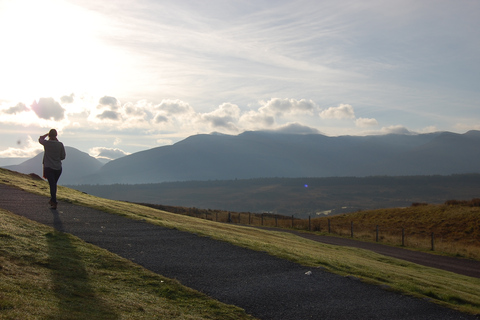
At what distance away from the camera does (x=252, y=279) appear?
8719 millimetres

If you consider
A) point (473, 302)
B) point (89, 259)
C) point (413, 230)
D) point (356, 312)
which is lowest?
point (413, 230)

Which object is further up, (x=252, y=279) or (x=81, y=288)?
(x=81, y=288)

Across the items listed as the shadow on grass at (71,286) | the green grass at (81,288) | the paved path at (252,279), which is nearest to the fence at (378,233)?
the paved path at (252,279)

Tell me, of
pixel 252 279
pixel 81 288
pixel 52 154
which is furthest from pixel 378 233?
pixel 81 288

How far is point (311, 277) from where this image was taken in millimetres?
9266

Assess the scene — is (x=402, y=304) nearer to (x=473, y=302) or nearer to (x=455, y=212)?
(x=473, y=302)

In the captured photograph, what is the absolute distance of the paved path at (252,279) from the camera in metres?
7.38

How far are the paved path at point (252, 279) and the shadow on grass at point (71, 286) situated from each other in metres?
1.24

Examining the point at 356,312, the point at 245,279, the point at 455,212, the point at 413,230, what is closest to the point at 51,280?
the point at 245,279

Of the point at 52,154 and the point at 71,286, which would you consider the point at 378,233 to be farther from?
the point at 71,286

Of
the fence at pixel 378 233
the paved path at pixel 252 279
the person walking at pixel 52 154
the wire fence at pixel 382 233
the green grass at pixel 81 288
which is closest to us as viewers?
the green grass at pixel 81 288

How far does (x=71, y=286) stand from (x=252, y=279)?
3.70m

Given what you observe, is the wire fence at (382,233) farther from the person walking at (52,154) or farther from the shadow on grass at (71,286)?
the shadow on grass at (71,286)

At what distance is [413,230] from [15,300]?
49.7 meters
